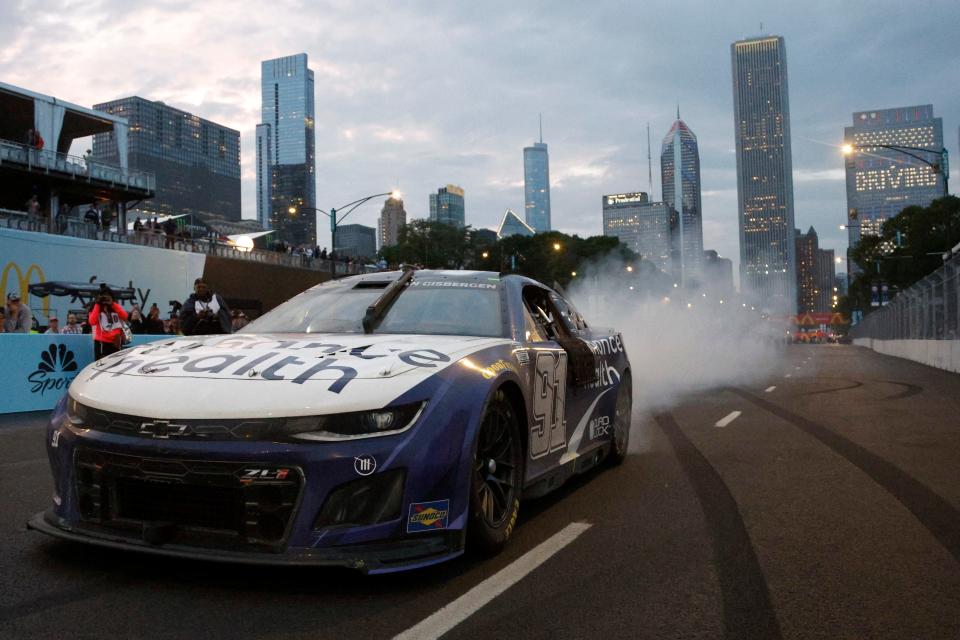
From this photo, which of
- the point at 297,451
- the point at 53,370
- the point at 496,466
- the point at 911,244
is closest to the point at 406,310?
the point at 496,466

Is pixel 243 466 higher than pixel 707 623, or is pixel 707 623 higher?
pixel 243 466

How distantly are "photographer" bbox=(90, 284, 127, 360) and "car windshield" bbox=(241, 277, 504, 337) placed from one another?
8.65 metres

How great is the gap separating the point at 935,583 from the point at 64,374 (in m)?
13.4

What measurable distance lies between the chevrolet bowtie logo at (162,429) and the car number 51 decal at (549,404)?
6.36 ft

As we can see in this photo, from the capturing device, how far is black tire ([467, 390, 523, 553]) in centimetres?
379

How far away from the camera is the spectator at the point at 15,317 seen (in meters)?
14.5

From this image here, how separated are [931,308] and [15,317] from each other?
29.0 metres

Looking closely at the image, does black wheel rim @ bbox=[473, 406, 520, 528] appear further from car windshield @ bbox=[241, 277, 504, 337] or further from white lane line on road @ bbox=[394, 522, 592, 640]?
car windshield @ bbox=[241, 277, 504, 337]

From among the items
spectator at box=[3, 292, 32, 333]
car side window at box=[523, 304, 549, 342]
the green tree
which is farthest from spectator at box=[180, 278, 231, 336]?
the green tree

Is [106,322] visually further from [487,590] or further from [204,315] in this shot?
[487,590]

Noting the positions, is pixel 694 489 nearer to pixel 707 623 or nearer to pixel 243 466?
pixel 707 623

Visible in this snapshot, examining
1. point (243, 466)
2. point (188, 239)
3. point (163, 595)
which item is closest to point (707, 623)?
point (243, 466)

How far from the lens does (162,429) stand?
326 centimetres

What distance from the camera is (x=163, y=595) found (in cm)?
332
